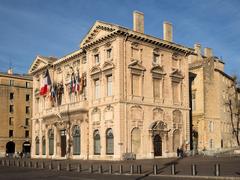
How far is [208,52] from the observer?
7175 cm

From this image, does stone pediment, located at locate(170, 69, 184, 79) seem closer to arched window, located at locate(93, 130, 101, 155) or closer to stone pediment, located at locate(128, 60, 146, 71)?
stone pediment, located at locate(128, 60, 146, 71)

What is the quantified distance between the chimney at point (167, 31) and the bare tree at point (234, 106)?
19.0m

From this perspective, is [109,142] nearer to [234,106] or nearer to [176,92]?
[176,92]

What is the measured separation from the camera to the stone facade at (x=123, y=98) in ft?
156

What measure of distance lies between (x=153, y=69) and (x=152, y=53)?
2.06 meters

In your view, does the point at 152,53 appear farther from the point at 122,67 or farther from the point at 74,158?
the point at 74,158

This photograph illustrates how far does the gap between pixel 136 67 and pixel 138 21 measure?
6414 millimetres

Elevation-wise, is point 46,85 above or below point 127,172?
above

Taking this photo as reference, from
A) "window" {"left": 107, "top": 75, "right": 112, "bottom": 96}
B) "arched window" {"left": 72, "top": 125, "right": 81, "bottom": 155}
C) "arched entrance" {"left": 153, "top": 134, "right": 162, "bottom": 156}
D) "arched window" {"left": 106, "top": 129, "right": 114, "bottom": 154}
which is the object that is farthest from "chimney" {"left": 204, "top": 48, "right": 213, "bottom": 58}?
"arched window" {"left": 106, "top": 129, "right": 114, "bottom": 154}

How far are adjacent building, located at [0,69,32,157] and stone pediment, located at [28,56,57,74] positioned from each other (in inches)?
888

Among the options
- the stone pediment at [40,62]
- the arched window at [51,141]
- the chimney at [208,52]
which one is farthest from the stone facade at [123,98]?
the chimney at [208,52]

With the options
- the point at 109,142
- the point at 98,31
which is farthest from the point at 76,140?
the point at 98,31

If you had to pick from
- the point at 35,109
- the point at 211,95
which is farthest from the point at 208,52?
the point at 35,109

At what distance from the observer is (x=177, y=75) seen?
54.9 m
